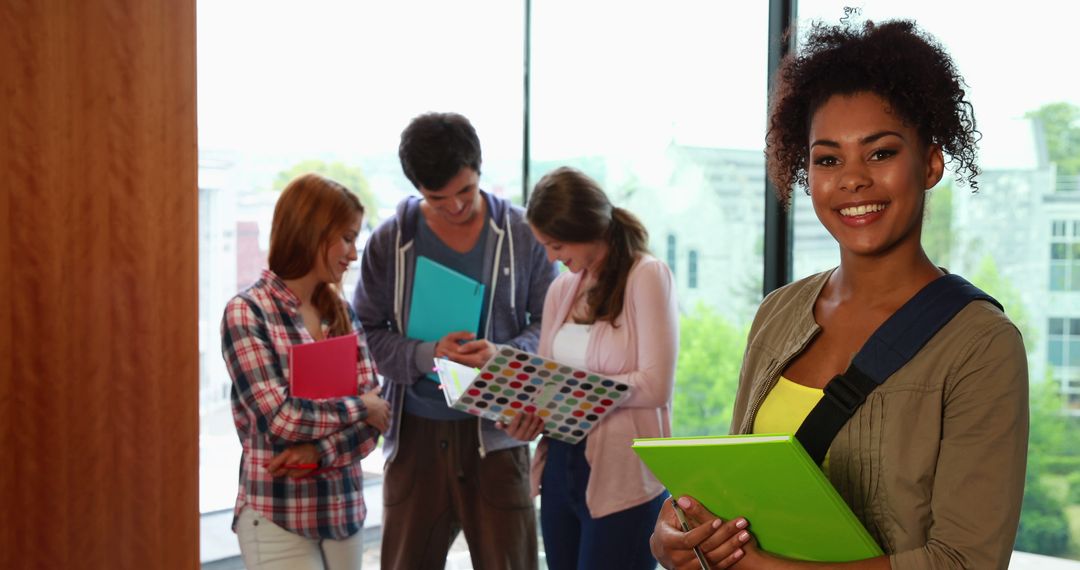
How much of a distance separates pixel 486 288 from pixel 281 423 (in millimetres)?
787

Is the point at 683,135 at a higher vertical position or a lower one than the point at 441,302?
higher

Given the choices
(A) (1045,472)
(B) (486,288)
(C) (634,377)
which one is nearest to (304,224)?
(B) (486,288)

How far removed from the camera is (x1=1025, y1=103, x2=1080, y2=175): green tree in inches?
103

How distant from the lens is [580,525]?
2.71 m

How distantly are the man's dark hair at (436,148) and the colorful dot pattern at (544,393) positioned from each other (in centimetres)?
63

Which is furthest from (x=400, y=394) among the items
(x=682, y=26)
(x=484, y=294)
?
(x=682, y=26)

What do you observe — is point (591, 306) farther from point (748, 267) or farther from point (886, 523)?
point (886, 523)

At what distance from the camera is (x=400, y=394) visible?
3.01 m

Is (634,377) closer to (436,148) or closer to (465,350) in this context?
(465,350)

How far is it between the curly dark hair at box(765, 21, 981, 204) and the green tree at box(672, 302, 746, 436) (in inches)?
77.5

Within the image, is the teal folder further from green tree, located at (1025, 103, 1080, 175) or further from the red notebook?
green tree, located at (1025, 103, 1080, 175)

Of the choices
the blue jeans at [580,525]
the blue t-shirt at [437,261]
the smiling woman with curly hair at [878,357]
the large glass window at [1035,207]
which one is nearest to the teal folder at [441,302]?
the blue t-shirt at [437,261]

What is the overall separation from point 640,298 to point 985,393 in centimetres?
143

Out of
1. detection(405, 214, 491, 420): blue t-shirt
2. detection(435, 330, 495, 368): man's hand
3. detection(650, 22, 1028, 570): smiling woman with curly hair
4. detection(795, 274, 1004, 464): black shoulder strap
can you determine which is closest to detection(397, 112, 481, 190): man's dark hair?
detection(405, 214, 491, 420): blue t-shirt
